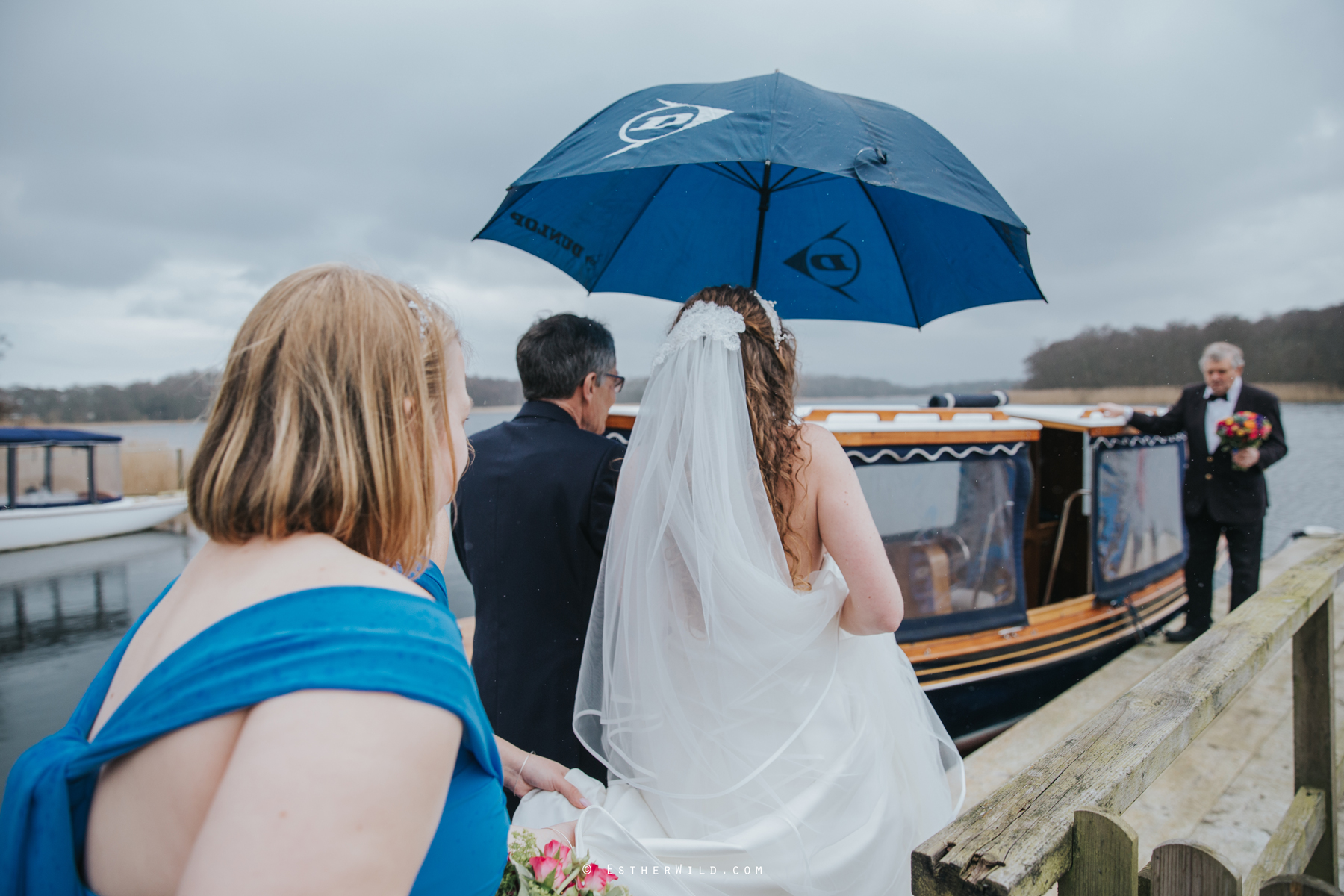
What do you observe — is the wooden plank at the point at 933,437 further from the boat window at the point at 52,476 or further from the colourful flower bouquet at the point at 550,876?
the boat window at the point at 52,476

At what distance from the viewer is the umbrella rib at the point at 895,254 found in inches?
103

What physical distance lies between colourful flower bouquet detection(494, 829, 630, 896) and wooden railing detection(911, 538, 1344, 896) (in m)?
0.52

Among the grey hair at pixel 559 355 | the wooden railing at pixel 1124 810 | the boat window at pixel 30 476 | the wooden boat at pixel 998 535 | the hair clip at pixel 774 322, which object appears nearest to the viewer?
the wooden railing at pixel 1124 810

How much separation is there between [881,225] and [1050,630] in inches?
124

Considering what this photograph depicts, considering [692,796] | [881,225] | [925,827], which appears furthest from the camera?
[881,225]

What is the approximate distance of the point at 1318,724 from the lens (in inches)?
111

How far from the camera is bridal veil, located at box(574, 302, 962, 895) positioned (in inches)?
65.1

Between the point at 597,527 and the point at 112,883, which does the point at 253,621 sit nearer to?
the point at 112,883

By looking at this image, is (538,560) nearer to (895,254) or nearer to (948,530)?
(895,254)

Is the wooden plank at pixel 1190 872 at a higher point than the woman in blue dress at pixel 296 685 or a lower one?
lower

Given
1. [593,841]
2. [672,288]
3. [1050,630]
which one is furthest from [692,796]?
[1050,630]

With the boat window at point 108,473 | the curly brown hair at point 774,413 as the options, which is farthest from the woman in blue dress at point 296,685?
the boat window at point 108,473

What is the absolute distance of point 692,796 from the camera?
164 centimetres

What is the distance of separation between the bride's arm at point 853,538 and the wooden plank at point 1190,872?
77 centimetres
